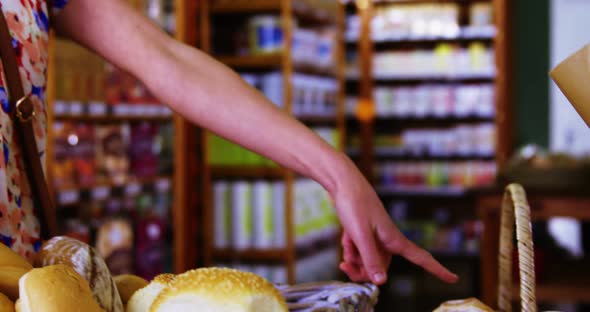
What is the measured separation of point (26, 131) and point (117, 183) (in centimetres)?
285

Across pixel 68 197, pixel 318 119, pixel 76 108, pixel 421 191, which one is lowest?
pixel 421 191

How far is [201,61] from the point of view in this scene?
4.04 ft

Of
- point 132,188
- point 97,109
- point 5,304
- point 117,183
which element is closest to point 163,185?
point 132,188

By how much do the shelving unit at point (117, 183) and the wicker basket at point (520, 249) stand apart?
2.09 m

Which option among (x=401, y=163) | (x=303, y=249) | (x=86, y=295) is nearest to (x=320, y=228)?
(x=303, y=249)

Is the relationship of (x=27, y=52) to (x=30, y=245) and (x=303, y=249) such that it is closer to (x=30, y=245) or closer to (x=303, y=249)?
(x=30, y=245)

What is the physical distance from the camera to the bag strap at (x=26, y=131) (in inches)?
43.7

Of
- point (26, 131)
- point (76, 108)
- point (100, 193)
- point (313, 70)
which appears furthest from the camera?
point (313, 70)

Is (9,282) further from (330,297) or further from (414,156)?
(414,156)

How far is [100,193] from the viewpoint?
3.73m

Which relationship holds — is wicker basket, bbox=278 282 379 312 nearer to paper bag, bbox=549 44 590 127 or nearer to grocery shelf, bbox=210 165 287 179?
paper bag, bbox=549 44 590 127

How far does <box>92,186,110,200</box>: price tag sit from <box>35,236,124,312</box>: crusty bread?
286 centimetres

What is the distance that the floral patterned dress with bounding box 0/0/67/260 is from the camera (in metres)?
1.10

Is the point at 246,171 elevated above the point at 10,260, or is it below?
below
